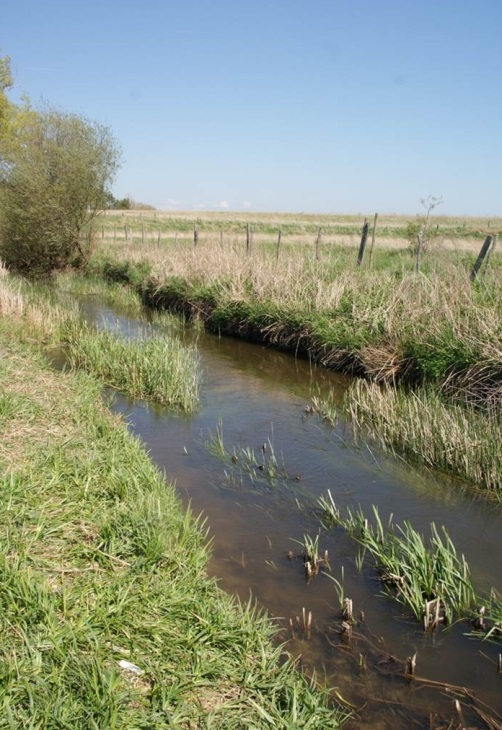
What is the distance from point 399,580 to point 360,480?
218 cm

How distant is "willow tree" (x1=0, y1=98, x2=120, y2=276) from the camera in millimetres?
24406

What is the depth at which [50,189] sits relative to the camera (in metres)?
24.2

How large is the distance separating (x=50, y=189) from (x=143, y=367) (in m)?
17.2

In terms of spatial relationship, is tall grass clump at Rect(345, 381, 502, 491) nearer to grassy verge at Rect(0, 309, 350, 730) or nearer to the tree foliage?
grassy verge at Rect(0, 309, 350, 730)

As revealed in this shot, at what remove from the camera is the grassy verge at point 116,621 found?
2928 mm

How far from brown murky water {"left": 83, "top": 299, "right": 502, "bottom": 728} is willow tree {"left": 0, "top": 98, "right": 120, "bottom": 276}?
17230 millimetres

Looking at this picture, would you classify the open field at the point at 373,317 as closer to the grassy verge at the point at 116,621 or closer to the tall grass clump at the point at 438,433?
the tall grass clump at the point at 438,433

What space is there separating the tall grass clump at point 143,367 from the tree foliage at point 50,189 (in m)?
15.3

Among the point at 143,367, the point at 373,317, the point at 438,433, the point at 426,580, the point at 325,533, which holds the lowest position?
the point at 325,533

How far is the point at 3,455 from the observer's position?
5.14 meters

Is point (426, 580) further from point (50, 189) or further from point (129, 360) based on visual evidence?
point (50, 189)

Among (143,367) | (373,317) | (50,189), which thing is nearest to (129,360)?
(143,367)

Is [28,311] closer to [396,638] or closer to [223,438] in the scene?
[223,438]

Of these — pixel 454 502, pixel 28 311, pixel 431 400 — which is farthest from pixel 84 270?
pixel 454 502
